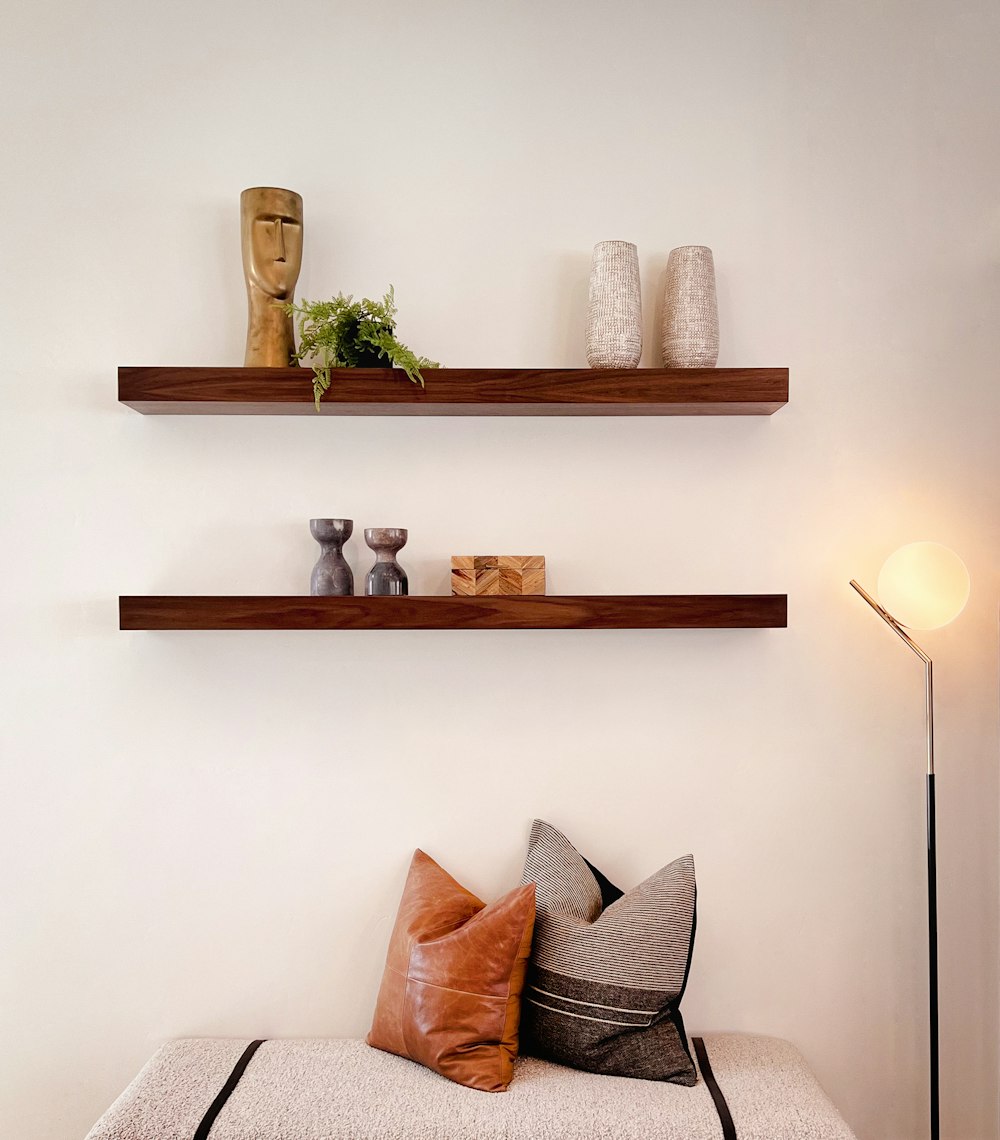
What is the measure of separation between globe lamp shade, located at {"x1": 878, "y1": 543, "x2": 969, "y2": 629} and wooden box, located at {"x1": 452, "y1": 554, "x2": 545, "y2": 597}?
73 centimetres

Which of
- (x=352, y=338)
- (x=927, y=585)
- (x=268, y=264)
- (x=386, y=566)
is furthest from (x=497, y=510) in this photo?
(x=927, y=585)

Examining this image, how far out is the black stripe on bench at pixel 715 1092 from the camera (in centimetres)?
169

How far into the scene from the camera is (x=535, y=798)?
213cm

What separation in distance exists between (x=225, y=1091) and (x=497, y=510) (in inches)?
49.9

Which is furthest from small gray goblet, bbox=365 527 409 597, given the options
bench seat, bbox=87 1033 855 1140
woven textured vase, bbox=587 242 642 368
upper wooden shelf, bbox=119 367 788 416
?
bench seat, bbox=87 1033 855 1140

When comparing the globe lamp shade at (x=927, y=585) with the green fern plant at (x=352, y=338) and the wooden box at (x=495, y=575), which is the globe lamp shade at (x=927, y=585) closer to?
the wooden box at (x=495, y=575)

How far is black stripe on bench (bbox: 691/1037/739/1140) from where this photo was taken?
1690mm

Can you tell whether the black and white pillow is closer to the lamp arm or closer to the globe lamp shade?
the lamp arm

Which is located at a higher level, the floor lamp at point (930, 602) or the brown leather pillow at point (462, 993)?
the floor lamp at point (930, 602)

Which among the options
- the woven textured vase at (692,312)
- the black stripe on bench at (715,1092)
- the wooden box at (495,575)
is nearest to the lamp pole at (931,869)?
the black stripe on bench at (715,1092)

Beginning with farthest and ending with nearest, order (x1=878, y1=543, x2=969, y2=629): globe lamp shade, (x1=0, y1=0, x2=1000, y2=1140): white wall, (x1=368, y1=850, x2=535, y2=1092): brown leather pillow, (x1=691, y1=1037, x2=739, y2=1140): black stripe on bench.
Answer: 1. (x1=0, y1=0, x2=1000, y2=1140): white wall
2. (x1=878, y1=543, x2=969, y2=629): globe lamp shade
3. (x1=368, y1=850, x2=535, y2=1092): brown leather pillow
4. (x1=691, y1=1037, x2=739, y2=1140): black stripe on bench

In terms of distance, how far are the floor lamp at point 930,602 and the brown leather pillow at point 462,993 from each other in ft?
2.76

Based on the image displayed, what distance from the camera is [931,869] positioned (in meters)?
2.01

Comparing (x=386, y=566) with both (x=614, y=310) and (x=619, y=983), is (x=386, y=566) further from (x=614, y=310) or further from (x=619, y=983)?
(x=619, y=983)
